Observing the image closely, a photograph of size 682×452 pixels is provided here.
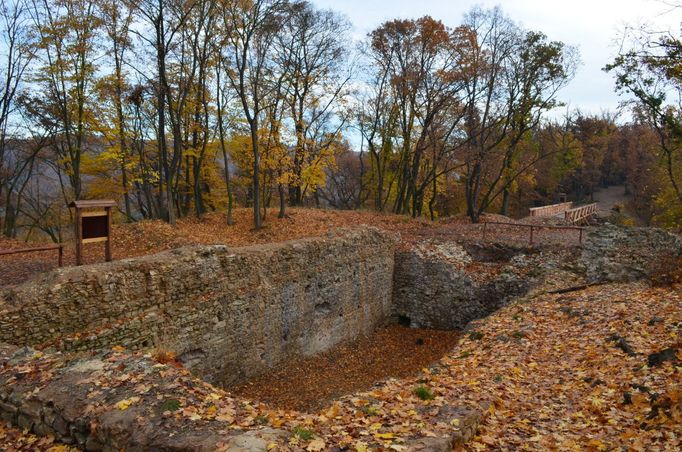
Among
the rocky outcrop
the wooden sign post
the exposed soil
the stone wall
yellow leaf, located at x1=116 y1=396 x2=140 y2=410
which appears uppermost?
the wooden sign post

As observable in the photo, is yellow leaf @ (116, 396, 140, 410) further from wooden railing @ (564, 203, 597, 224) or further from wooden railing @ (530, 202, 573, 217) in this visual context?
wooden railing @ (530, 202, 573, 217)

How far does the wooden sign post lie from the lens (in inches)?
383

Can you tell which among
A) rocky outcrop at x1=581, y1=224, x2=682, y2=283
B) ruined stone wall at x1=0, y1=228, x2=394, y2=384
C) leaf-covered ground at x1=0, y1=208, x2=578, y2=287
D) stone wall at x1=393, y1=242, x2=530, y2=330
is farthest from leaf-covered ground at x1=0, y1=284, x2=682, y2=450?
leaf-covered ground at x1=0, y1=208, x2=578, y2=287

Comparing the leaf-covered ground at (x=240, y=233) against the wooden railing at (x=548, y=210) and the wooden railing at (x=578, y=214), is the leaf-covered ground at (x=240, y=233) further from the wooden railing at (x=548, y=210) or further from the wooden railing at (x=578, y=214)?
the wooden railing at (x=548, y=210)

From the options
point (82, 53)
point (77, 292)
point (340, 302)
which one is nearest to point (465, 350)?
point (340, 302)

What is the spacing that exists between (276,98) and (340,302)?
12056 mm

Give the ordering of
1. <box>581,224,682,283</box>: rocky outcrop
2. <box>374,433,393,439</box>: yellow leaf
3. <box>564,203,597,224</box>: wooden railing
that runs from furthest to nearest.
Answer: <box>564,203,597,224</box>: wooden railing < <box>581,224,682,283</box>: rocky outcrop < <box>374,433,393,439</box>: yellow leaf

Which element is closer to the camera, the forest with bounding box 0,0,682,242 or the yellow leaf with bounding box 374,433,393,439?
the yellow leaf with bounding box 374,433,393,439

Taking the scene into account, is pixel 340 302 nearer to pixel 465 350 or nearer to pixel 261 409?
pixel 465 350

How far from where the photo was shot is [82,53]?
63.0 feet

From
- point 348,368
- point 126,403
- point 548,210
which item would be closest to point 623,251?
point 348,368

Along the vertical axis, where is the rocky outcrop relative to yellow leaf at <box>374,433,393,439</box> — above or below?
above

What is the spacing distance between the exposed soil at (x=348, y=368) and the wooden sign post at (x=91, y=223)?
181 inches

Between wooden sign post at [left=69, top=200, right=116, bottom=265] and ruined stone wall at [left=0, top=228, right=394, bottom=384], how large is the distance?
1396 mm
